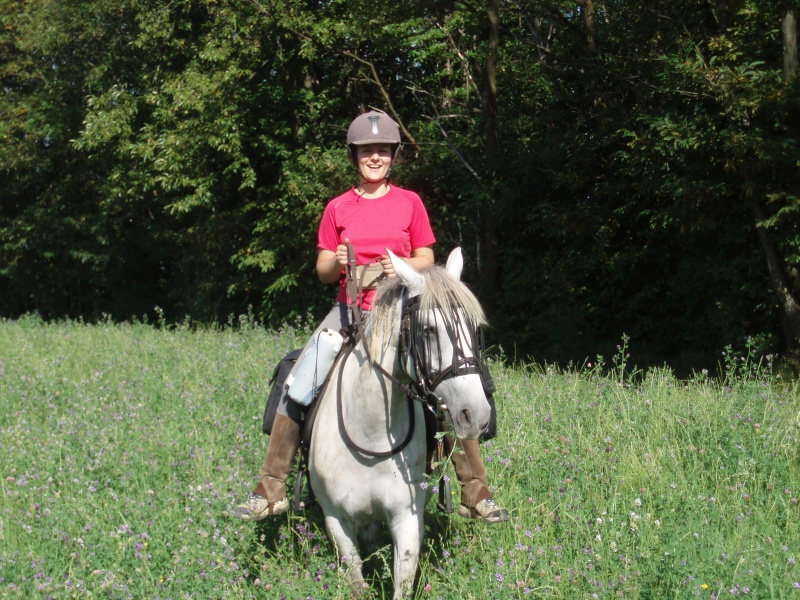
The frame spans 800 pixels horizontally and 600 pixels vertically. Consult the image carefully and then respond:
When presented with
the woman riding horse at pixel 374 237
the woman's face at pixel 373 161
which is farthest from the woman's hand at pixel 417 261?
the woman's face at pixel 373 161

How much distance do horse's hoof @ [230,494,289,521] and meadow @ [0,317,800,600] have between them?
0.62 feet

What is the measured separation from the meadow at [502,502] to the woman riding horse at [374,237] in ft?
1.26

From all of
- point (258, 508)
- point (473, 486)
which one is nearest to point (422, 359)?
point (473, 486)

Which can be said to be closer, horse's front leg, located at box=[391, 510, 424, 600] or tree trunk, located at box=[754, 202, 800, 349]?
horse's front leg, located at box=[391, 510, 424, 600]

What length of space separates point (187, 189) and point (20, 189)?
1200cm

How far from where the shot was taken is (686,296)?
542 inches

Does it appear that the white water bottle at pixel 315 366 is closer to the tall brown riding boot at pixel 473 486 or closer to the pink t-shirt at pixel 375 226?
the pink t-shirt at pixel 375 226

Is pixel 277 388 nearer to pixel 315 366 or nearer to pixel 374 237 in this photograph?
pixel 315 366

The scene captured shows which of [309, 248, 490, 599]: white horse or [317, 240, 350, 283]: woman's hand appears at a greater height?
[317, 240, 350, 283]: woman's hand

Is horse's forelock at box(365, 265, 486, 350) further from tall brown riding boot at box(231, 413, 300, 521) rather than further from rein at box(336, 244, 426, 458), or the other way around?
tall brown riding boot at box(231, 413, 300, 521)

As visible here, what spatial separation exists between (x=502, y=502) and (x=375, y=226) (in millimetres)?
2192

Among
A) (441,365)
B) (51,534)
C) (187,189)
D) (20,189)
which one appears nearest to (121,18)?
(187,189)

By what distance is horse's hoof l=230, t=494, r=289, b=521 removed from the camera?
5.36 meters

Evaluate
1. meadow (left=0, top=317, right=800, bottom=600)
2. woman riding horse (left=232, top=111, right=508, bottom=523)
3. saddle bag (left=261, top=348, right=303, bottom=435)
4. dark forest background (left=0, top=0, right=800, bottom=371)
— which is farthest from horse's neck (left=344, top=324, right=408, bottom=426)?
dark forest background (left=0, top=0, right=800, bottom=371)
